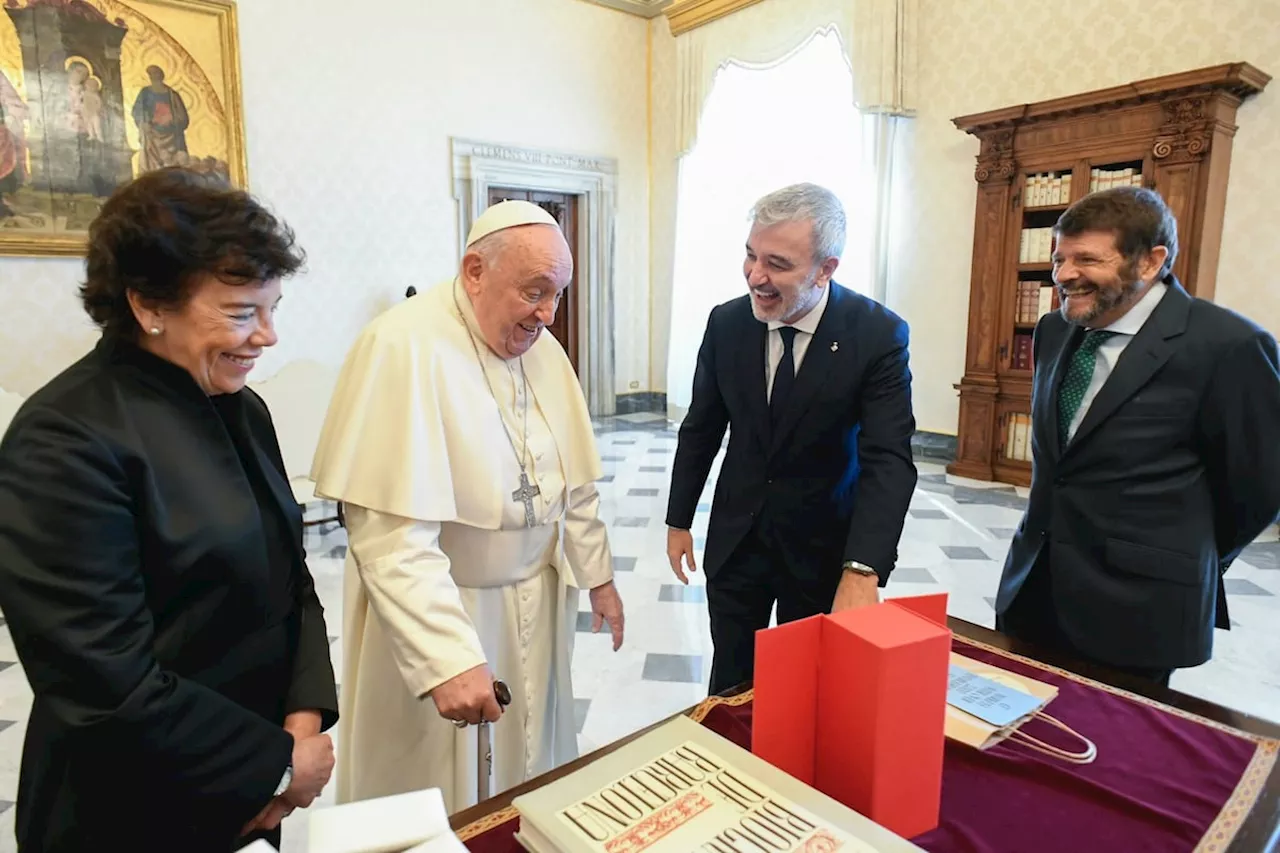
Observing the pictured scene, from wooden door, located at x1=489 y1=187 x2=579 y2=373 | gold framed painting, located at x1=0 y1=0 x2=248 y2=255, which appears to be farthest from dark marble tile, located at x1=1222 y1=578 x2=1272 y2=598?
gold framed painting, located at x1=0 y1=0 x2=248 y2=255

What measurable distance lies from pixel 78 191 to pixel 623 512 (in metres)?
4.49

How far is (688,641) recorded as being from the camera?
3484mm

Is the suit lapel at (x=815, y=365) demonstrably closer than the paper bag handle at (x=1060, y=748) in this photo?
No

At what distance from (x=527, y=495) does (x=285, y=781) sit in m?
0.68

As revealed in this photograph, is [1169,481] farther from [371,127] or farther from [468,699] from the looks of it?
[371,127]

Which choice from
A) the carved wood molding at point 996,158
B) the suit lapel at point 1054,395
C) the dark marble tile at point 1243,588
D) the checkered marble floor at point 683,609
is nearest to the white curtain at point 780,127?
the carved wood molding at point 996,158

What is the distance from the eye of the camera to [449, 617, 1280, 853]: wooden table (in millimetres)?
1005

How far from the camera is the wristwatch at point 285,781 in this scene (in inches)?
43.9

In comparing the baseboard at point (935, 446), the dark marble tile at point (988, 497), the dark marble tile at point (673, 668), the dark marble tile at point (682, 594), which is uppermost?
the baseboard at point (935, 446)

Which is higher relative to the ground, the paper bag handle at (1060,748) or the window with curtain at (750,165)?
the window with curtain at (750,165)

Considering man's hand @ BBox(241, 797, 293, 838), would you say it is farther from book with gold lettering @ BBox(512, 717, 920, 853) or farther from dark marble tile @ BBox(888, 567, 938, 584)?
dark marble tile @ BBox(888, 567, 938, 584)

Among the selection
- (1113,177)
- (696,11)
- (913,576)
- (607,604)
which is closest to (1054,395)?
(607,604)

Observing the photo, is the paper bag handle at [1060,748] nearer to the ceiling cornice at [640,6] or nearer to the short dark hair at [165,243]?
the short dark hair at [165,243]

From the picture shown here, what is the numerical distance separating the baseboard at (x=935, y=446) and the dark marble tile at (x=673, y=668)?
388cm
